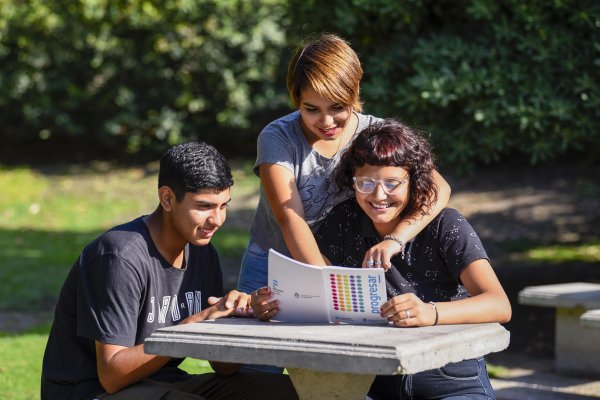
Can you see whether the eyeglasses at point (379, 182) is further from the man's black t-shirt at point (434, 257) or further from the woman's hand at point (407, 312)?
the woman's hand at point (407, 312)

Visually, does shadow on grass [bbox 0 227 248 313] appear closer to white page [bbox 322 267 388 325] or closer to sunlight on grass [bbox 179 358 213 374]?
sunlight on grass [bbox 179 358 213 374]

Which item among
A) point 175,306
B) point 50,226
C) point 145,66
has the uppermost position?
point 145,66

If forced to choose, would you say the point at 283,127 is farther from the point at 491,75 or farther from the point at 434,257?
the point at 491,75

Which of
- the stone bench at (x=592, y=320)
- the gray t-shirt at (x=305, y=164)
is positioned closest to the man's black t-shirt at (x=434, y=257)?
the gray t-shirt at (x=305, y=164)

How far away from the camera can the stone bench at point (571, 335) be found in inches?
244

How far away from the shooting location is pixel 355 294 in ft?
10.3

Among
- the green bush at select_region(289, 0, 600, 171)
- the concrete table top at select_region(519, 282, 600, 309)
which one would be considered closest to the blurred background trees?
the green bush at select_region(289, 0, 600, 171)

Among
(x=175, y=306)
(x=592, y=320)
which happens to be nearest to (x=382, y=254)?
(x=175, y=306)

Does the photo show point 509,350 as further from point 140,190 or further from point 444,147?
point 140,190

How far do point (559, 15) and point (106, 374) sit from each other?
427 centimetres

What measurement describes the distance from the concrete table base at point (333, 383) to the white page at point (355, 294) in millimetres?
184

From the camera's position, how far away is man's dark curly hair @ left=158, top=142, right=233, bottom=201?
3473mm

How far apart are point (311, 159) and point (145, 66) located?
1000cm

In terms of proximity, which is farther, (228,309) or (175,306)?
(175,306)
